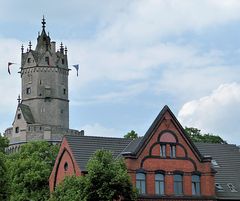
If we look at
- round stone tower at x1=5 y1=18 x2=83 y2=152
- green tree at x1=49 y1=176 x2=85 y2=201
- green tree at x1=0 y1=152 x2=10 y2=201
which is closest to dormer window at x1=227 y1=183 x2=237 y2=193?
green tree at x1=49 y1=176 x2=85 y2=201

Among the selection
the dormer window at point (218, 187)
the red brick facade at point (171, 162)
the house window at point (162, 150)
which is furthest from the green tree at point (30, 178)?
the dormer window at point (218, 187)

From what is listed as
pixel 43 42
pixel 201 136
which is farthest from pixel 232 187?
pixel 43 42

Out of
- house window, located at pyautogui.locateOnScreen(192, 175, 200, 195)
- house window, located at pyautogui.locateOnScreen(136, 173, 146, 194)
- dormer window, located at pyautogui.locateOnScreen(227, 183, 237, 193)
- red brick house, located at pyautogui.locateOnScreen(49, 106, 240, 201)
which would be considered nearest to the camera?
house window, located at pyautogui.locateOnScreen(136, 173, 146, 194)

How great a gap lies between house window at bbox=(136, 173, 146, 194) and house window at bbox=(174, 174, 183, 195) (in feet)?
10.6

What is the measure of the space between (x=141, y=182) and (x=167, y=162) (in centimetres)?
336

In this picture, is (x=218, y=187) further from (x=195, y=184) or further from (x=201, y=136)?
(x=201, y=136)

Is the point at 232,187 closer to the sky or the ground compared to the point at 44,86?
closer to the ground

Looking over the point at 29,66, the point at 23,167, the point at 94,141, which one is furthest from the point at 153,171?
the point at 29,66

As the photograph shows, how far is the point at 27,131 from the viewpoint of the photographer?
167 metres

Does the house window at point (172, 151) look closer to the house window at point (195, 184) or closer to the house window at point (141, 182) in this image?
the house window at point (195, 184)

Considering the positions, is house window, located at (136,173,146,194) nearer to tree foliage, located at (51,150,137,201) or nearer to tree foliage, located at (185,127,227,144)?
tree foliage, located at (51,150,137,201)

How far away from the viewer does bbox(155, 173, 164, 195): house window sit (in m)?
66.8

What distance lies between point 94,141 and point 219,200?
12.6m

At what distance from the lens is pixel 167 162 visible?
67.9m
